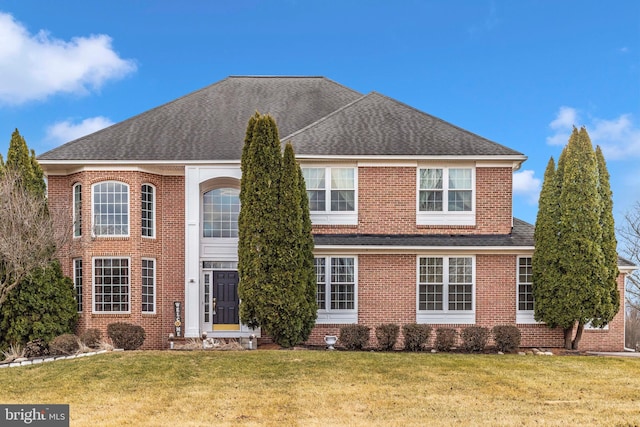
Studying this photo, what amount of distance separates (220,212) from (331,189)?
4.11 meters

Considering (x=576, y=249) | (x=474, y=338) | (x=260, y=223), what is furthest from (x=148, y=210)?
(x=576, y=249)

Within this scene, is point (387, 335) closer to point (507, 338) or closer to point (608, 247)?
point (507, 338)

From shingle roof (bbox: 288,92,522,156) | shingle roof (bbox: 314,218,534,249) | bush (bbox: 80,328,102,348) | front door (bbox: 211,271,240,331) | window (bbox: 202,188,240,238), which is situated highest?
shingle roof (bbox: 288,92,522,156)

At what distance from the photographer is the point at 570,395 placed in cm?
1268

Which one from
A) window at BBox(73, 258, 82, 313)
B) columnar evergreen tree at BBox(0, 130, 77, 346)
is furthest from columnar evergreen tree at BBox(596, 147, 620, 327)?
columnar evergreen tree at BBox(0, 130, 77, 346)

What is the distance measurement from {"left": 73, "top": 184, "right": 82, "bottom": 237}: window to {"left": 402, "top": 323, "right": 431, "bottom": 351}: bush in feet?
37.2

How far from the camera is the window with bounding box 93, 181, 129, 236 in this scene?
66.1 feet

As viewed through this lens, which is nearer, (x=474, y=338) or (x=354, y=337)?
(x=474, y=338)

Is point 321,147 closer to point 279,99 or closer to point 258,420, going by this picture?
point 279,99

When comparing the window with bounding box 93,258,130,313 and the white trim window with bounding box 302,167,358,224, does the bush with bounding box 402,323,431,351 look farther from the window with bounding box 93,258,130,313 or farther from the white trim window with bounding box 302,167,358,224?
the window with bounding box 93,258,130,313

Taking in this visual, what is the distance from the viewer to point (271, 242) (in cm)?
1783

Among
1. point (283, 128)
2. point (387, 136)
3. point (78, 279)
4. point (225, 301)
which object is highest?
point (283, 128)

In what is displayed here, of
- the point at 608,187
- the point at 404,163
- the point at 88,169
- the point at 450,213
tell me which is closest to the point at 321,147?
the point at 404,163

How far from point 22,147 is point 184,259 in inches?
248
